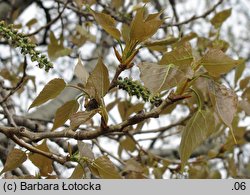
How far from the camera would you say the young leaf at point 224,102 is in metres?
0.96

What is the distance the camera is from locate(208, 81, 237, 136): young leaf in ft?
3.16

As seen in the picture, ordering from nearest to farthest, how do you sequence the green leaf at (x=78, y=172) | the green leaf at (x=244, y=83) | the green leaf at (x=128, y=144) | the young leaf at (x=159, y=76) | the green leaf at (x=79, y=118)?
the young leaf at (x=159, y=76) → the green leaf at (x=79, y=118) → the green leaf at (x=78, y=172) → the green leaf at (x=244, y=83) → the green leaf at (x=128, y=144)

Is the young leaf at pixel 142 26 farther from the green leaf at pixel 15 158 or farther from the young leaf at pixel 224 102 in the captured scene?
the green leaf at pixel 15 158

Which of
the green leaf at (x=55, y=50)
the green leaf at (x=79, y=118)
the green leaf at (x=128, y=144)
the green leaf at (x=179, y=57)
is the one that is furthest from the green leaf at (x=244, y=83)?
the green leaf at (x=79, y=118)

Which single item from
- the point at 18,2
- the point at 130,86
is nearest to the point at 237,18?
the point at 18,2

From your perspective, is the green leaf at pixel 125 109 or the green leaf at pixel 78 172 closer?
the green leaf at pixel 78 172

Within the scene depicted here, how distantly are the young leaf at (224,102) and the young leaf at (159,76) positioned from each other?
96 mm

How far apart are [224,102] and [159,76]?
162 mm

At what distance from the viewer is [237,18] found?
559 centimetres

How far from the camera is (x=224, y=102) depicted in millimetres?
991

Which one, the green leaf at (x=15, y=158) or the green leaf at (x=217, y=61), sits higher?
the green leaf at (x=217, y=61)

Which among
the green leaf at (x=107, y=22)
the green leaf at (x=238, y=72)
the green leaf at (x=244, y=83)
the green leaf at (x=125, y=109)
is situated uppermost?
the green leaf at (x=238, y=72)

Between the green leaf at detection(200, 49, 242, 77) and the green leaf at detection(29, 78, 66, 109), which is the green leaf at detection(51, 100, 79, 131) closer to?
the green leaf at detection(29, 78, 66, 109)

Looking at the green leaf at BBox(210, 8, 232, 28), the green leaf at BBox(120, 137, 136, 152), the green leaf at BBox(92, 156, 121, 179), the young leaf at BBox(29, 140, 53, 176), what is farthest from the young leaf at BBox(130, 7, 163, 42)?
the green leaf at BBox(210, 8, 232, 28)
